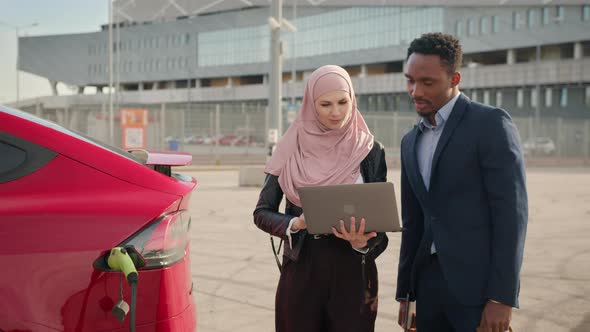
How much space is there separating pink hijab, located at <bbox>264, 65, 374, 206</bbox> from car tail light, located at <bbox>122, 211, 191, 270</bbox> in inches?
22.3

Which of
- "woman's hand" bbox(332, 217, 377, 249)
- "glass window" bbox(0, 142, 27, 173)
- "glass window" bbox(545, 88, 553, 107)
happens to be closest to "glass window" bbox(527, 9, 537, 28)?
"glass window" bbox(545, 88, 553, 107)

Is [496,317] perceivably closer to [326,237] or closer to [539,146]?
[326,237]

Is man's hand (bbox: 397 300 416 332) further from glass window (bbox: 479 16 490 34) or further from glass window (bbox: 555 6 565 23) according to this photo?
glass window (bbox: 479 16 490 34)

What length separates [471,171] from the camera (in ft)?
7.39

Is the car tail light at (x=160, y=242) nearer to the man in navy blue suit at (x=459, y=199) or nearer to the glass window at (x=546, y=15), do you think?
the man in navy blue suit at (x=459, y=199)

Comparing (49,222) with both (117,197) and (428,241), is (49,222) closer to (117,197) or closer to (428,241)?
(117,197)

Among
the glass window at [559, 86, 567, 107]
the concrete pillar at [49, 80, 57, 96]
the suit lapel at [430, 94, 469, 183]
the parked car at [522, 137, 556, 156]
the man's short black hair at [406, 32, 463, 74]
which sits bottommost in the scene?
the parked car at [522, 137, 556, 156]

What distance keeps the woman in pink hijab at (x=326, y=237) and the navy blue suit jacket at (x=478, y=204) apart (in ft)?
1.07

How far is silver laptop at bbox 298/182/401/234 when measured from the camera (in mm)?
2344

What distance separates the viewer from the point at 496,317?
2189 millimetres

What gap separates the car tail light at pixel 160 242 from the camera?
2137mm

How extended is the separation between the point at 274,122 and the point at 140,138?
7.62m

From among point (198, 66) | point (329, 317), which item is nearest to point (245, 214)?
point (329, 317)

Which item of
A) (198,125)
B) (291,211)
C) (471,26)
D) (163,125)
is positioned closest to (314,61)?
(471,26)
